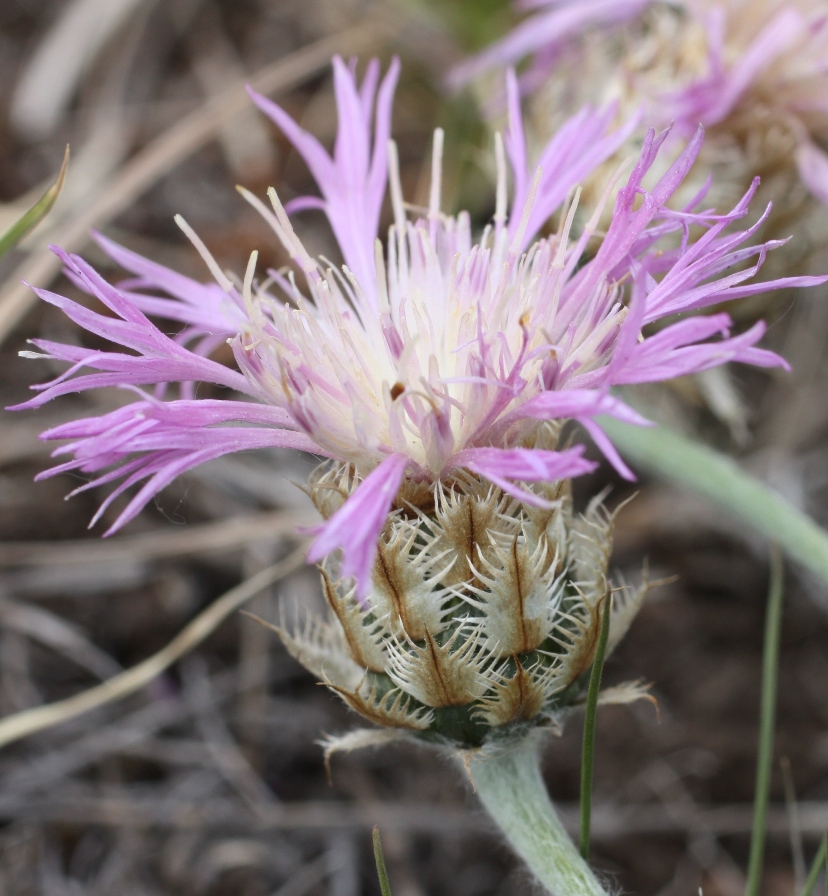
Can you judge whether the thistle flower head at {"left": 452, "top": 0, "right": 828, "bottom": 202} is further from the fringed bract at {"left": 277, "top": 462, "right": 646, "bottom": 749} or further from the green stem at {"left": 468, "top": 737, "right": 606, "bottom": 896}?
the green stem at {"left": 468, "top": 737, "right": 606, "bottom": 896}

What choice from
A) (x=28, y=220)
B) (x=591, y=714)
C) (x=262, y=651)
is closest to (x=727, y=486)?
(x=591, y=714)

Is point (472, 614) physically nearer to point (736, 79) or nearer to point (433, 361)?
point (433, 361)

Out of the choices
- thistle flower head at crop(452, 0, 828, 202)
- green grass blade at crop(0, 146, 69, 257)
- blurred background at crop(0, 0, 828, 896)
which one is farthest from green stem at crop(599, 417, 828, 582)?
green grass blade at crop(0, 146, 69, 257)

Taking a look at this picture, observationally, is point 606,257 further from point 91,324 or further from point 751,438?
point 751,438

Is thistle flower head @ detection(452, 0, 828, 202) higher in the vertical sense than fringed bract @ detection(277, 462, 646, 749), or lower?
higher

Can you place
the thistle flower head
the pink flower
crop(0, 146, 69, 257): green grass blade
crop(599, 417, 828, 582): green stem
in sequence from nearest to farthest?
the pink flower, crop(0, 146, 69, 257): green grass blade, crop(599, 417, 828, 582): green stem, the thistle flower head

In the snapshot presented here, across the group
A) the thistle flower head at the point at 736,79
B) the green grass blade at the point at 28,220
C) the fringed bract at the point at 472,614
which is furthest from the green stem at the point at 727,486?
the green grass blade at the point at 28,220

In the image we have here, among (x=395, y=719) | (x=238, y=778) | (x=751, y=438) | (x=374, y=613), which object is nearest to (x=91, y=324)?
(x=374, y=613)

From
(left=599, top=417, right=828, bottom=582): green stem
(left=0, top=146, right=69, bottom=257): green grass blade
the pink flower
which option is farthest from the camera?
(left=599, top=417, right=828, bottom=582): green stem
